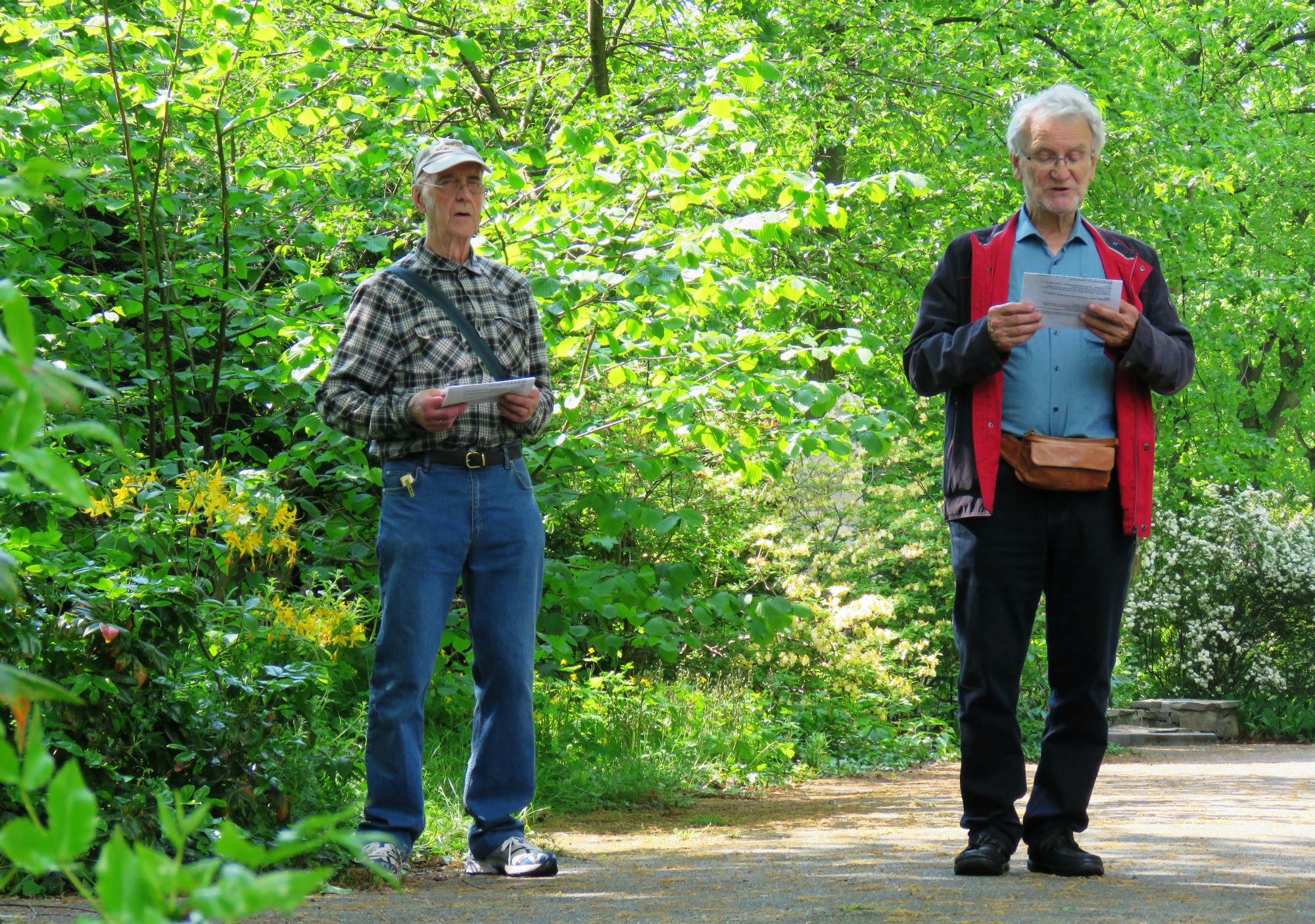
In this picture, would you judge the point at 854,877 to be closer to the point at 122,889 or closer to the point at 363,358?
the point at 363,358

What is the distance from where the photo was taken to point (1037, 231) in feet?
12.3

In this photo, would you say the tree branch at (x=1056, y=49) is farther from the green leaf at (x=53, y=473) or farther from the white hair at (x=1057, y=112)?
the green leaf at (x=53, y=473)

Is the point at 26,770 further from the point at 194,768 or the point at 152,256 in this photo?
the point at 152,256

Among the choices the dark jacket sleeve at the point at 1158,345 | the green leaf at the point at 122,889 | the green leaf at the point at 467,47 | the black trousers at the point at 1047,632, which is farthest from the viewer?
the green leaf at the point at 467,47

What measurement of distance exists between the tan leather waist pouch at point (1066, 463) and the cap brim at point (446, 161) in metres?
1.76

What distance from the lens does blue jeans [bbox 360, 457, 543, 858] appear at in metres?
3.67

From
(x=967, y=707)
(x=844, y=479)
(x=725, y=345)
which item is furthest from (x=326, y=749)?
(x=844, y=479)

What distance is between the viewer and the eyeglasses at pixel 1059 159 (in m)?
3.56

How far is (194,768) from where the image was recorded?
357 centimetres

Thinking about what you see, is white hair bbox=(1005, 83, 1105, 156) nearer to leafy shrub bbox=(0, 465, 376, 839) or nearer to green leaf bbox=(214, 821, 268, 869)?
leafy shrub bbox=(0, 465, 376, 839)

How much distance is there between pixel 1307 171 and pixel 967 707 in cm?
1746

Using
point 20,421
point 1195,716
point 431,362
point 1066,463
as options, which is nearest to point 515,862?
point 431,362

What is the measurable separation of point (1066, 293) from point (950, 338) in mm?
341

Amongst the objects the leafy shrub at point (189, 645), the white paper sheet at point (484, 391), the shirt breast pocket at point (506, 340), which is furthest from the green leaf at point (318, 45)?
the white paper sheet at point (484, 391)
